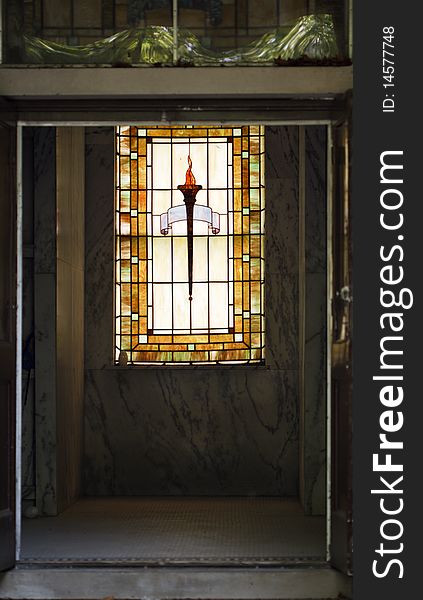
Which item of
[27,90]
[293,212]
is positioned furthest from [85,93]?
[293,212]

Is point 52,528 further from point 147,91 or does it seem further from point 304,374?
point 147,91

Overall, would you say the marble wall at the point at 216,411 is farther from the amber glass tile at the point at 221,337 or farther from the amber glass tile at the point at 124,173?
the amber glass tile at the point at 124,173

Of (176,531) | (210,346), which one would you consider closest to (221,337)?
(210,346)

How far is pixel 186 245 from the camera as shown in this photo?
854cm

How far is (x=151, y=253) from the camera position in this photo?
8.52 meters

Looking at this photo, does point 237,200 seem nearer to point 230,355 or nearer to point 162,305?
point 162,305

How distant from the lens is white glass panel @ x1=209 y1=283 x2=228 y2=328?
8.48 m

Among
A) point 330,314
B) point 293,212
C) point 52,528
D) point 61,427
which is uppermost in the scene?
point 293,212

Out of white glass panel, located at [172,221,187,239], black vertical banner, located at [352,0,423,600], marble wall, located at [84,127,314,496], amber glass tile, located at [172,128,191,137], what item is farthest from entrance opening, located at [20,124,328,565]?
black vertical banner, located at [352,0,423,600]

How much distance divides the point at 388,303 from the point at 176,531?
2307 mm

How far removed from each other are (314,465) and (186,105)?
2.88 m

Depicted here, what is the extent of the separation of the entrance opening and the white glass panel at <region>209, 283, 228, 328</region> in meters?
0.07

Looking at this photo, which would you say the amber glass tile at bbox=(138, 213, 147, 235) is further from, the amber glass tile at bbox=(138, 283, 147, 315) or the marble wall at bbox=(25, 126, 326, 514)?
the amber glass tile at bbox=(138, 283, 147, 315)

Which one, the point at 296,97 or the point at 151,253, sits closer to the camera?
the point at 296,97
